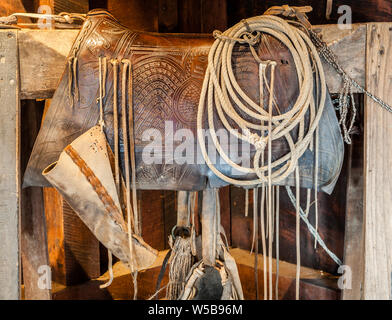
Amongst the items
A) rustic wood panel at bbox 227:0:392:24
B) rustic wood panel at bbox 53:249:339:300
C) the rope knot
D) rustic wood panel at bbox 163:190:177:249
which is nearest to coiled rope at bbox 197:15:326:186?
the rope knot

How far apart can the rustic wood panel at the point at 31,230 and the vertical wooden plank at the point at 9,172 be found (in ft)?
0.88

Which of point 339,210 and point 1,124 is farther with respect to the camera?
point 339,210

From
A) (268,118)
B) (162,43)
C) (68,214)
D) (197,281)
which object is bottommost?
(197,281)

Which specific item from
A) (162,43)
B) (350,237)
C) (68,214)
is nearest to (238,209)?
(350,237)

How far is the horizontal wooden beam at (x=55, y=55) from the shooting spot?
92 cm

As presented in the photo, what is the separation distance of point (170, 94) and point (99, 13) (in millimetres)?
263

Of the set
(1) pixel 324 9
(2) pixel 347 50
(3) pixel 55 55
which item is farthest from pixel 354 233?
(3) pixel 55 55

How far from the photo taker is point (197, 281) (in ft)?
3.29

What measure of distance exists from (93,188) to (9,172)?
0.26 meters

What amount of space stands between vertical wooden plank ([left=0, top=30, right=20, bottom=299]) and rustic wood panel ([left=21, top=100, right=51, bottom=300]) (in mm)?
270

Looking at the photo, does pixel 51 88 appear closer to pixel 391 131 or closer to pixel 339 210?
pixel 391 131

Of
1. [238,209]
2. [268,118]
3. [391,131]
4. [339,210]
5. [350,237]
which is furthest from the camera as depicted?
[238,209]

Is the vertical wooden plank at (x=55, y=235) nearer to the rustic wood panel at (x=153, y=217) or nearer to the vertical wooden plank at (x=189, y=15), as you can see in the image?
the rustic wood panel at (x=153, y=217)

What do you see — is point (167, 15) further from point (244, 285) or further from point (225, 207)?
point (244, 285)
